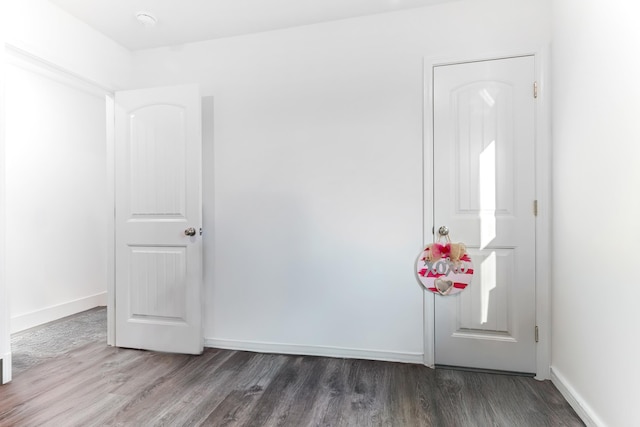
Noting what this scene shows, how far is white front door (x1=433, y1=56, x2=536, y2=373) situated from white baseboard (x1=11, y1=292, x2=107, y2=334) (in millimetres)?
3679

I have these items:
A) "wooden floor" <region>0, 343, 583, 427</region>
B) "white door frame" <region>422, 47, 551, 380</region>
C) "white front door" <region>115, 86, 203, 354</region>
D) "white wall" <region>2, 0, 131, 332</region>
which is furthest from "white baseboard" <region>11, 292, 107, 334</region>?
"white door frame" <region>422, 47, 551, 380</region>

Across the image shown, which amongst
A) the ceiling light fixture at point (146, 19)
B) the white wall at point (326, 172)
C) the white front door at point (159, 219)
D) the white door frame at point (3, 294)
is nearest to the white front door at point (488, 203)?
the white wall at point (326, 172)

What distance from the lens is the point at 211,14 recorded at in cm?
238

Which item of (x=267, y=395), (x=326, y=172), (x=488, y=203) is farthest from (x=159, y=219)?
(x=488, y=203)

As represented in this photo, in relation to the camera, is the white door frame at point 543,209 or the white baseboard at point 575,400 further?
the white door frame at point 543,209

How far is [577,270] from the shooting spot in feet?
5.91

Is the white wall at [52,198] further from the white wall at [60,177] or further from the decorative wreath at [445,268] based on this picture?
the decorative wreath at [445,268]

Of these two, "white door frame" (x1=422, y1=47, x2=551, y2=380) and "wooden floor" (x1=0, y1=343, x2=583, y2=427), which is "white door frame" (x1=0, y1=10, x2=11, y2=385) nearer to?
"wooden floor" (x1=0, y1=343, x2=583, y2=427)

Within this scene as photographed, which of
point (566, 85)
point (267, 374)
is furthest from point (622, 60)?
point (267, 374)

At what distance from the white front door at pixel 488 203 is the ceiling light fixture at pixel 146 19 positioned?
80.3 inches

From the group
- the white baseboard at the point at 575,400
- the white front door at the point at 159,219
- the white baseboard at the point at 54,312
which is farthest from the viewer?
the white baseboard at the point at 54,312

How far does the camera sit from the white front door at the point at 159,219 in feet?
8.39

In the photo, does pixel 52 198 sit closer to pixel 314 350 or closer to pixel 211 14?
pixel 211 14

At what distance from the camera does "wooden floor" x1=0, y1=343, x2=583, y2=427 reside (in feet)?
5.65
